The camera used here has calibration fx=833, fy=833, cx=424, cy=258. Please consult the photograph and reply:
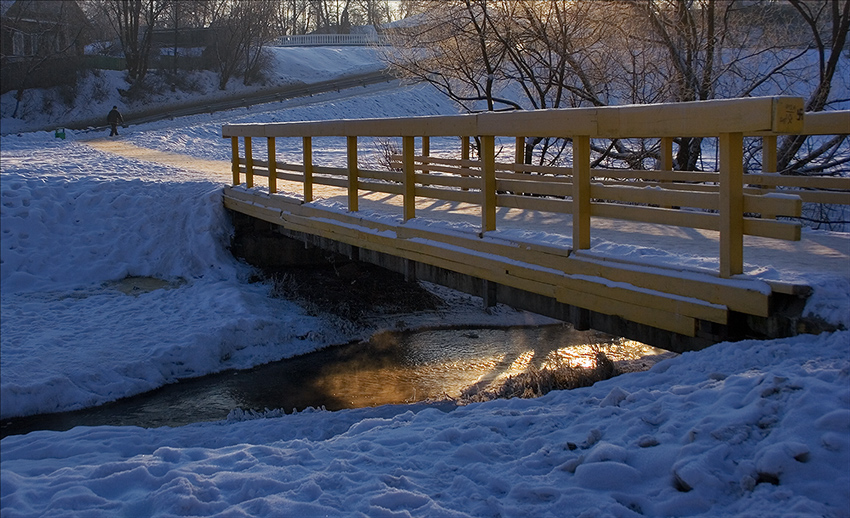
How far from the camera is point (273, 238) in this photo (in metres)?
13.5

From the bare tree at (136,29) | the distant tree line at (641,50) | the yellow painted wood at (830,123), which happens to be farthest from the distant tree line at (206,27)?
the yellow painted wood at (830,123)

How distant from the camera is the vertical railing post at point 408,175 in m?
8.09

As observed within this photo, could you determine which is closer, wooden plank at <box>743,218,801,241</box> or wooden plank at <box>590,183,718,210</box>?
wooden plank at <box>743,218,801,241</box>

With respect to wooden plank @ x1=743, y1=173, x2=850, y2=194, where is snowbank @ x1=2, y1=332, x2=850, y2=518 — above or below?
below

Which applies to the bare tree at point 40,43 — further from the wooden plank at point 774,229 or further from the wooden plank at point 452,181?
the wooden plank at point 774,229

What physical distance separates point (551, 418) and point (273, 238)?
363 inches

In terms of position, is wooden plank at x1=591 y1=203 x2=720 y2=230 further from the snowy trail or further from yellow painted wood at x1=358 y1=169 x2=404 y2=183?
yellow painted wood at x1=358 y1=169 x2=404 y2=183

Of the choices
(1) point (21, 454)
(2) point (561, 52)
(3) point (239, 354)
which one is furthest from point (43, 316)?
(2) point (561, 52)

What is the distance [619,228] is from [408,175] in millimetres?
2099

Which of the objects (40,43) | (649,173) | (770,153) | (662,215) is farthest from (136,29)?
(662,215)

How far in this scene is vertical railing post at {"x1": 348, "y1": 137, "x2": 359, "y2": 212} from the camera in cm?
938

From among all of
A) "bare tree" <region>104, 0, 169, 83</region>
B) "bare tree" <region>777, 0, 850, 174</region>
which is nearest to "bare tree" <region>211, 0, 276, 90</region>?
"bare tree" <region>104, 0, 169, 83</region>

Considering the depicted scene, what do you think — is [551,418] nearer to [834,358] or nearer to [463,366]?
[834,358]

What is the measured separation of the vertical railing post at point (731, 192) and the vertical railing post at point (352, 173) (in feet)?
17.0
